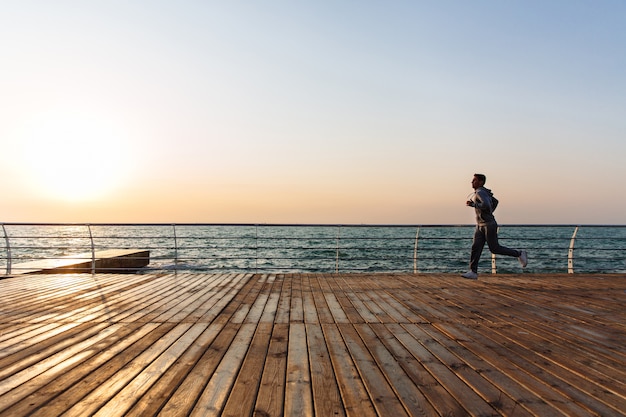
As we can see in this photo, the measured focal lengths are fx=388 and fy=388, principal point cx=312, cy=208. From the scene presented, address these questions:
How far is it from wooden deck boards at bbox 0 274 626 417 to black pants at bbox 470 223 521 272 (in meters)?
1.35

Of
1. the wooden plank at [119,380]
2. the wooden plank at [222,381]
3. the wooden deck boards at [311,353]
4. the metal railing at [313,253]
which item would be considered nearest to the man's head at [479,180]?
the metal railing at [313,253]

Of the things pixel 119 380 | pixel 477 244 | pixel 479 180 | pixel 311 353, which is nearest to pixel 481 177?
pixel 479 180

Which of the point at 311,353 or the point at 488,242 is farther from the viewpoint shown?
the point at 488,242

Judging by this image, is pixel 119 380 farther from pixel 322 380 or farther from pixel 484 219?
pixel 484 219

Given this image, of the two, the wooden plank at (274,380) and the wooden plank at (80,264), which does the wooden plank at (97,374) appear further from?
the wooden plank at (80,264)

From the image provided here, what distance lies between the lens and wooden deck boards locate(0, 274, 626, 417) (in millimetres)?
1961

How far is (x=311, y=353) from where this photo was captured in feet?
8.95

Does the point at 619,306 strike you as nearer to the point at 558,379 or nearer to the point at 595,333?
the point at 595,333

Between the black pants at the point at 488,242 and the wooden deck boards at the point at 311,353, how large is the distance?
53.1 inches

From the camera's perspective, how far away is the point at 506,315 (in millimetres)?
4023

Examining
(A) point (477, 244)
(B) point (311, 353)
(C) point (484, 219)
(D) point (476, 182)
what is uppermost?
(D) point (476, 182)

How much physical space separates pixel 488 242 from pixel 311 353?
16.0 ft

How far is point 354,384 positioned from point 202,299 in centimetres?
302

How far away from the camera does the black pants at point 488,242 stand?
6434 mm
